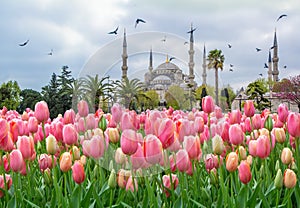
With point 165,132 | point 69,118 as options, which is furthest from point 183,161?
point 69,118

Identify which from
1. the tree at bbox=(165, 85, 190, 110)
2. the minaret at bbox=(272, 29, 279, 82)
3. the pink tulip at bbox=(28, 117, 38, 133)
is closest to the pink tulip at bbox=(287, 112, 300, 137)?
the tree at bbox=(165, 85, 190, 110)

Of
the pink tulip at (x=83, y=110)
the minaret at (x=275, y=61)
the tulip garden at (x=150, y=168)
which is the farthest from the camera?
the minaret at (x=275, y=61)

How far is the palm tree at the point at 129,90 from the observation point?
2959 mm

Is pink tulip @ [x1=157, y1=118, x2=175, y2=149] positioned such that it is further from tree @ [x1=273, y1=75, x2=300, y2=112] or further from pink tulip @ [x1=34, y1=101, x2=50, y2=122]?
tree @ [x1=273, y1=75, x2=300, y2=112]

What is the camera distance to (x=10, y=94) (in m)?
30.6

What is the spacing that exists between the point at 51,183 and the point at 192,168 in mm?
725

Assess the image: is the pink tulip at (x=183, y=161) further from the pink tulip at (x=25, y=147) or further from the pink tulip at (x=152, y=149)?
the pink tulip at (x=25, y=147)

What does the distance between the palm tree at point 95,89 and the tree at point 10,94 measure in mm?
26707

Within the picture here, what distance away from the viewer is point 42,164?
2.03 m

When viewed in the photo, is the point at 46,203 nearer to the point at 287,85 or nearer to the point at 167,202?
the point at 167,202

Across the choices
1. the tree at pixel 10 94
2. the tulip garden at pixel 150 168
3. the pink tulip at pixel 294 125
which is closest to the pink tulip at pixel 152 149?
the tulip garden at pixel 150 168

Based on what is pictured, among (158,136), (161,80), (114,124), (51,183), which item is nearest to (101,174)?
(51,183)

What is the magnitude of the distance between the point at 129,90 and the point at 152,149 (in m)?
1.48

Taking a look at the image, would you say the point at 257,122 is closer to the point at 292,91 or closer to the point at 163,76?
the point at 163,76
